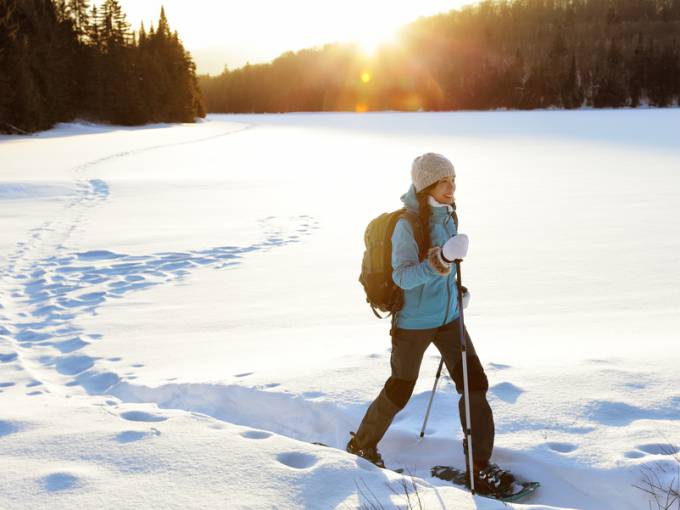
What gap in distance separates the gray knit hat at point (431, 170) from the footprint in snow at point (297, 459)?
1.50 metres

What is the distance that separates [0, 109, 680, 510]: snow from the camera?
313cm

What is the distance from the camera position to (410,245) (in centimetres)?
316

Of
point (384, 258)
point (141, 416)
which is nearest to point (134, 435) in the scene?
point (141, 416)

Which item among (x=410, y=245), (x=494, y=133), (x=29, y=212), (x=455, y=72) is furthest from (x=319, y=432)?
(x=455, y=72)

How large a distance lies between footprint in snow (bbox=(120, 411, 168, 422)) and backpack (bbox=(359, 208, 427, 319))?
1567 mm

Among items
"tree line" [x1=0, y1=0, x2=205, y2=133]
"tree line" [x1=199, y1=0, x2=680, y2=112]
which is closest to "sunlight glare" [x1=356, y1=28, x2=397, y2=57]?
"tree line" [x1=199, y1=0, x2=680, y2=112]

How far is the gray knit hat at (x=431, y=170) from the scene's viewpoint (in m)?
3.21

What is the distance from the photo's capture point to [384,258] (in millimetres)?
A: 3254

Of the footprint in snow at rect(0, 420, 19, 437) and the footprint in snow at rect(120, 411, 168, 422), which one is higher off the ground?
the footprint in snow at rect(0, 420, 19, 437)

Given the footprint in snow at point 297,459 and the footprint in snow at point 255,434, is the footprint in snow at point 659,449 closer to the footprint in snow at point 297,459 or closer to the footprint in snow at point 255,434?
the footprint in snow at point 297,459

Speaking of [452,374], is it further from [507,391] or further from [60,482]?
[60,482]

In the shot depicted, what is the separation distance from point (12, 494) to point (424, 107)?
134 m

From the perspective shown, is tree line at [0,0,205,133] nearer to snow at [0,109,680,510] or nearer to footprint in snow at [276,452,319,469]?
snow at [0,109,680,510]

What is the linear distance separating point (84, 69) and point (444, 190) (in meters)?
58.1
